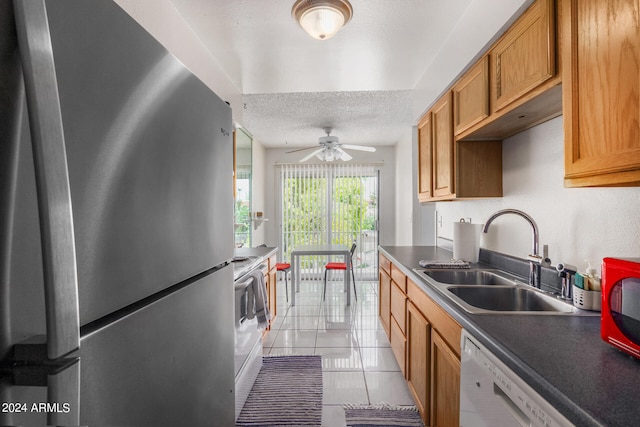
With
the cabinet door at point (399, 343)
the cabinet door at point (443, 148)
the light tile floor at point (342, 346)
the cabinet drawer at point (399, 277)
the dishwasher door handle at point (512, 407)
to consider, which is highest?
the cabinet door at point (443, 148)

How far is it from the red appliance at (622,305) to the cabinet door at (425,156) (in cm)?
182

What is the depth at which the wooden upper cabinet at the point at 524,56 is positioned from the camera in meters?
1.19

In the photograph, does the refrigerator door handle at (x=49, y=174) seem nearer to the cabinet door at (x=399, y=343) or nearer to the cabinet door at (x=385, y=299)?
the cabinet door at (x=399, y=343)

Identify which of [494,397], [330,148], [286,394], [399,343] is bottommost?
[286,394]

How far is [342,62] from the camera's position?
2.52 m

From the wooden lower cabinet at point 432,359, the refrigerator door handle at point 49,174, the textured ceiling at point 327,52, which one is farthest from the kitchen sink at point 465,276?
the refrigerator door handle at point 49,174

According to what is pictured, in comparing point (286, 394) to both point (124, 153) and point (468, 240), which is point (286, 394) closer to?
point (468, 240)

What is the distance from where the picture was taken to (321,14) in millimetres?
1630

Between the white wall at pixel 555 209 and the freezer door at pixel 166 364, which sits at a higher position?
the white wall at pixel 555 209

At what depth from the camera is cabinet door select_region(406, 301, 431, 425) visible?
166 centimetres

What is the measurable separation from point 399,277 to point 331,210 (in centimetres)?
350

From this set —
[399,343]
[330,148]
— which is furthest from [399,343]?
[330,148]

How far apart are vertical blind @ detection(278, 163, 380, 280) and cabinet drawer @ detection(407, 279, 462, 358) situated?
3.83m

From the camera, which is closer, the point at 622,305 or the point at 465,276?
the point at 622,305
